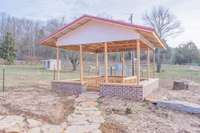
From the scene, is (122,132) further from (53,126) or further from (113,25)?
(113,25)

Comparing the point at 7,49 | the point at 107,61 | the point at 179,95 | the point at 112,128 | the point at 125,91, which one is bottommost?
the point at 112,128

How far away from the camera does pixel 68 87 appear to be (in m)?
9.55

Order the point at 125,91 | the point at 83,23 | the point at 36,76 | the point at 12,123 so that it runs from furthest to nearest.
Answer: the point at 36,76
the point at 83,23
the point at 125,91
the point at 12,123

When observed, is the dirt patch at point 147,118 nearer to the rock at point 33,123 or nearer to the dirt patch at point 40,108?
the dirt patch at point 40,108

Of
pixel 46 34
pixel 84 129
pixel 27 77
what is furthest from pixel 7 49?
pixel 84 129

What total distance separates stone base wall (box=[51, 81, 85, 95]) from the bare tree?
2436 centimetres

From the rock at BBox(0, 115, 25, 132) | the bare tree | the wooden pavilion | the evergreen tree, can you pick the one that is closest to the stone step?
Answer: the rock at BBox(0, 115, 25, 132)

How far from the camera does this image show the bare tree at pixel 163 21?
31969 millimetres

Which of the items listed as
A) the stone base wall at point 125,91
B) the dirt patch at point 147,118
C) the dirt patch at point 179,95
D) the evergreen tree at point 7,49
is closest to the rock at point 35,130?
the dirt patch at point 147,118

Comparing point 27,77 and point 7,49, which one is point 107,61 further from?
point 7,49

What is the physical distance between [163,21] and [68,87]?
25928 mm

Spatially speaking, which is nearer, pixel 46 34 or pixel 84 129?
pixel 84 129

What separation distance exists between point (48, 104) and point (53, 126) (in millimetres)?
2266

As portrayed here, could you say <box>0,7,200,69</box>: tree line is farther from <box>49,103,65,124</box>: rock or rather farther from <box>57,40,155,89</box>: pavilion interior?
<box>49,103,65,124</box>: rock
